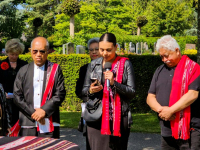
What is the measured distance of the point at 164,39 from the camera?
375 cm

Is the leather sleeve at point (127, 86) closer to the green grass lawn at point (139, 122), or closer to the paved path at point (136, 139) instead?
the paved path at point (136, 139)

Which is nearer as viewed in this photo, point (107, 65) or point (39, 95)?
point (107, 65)

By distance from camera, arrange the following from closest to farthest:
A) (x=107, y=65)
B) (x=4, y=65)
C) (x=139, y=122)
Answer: (x=107, y=65), (x=4, y=65), (x=139, y=122)

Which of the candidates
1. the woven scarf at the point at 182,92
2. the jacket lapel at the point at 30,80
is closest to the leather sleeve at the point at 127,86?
the woven scarf at the point at 182,92

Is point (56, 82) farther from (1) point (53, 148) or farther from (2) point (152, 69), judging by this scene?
(2) point (152, 69)

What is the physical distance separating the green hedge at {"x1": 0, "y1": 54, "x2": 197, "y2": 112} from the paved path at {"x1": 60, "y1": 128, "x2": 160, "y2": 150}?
2.81m

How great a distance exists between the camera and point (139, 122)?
28.1 ft

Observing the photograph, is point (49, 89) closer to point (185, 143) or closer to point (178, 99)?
point (178, 99)

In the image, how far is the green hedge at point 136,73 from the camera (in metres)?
10.1

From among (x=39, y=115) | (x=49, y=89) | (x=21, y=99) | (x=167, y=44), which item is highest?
(x=167, y=44)

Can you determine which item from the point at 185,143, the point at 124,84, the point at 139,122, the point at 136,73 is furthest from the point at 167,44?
the point at 136,73

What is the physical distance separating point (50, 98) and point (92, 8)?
32.9 meters

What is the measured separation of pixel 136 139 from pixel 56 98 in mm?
3402

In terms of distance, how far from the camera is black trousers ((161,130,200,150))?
12.0 ft
